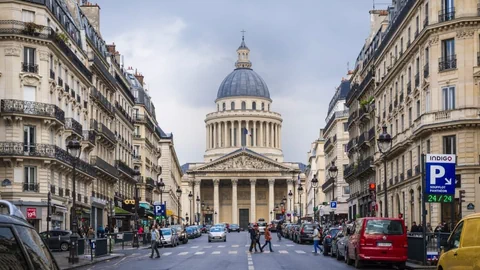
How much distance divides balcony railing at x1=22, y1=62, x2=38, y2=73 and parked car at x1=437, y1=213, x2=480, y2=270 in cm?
3787

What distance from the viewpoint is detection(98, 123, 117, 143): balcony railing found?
234ft

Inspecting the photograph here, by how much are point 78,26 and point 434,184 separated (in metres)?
42.0

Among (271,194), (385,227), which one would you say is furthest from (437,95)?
(271,194)

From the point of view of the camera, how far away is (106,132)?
73875 mm

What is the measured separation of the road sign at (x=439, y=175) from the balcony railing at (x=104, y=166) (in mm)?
42879

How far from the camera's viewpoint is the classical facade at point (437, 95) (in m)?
48.2

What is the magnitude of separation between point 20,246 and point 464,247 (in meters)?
9.84

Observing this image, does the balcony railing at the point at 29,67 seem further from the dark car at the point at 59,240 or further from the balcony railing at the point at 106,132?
the balcony railing at the point at 106,132

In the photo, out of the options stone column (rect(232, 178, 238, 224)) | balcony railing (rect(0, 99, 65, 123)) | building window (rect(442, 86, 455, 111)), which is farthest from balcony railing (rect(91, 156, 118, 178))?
stone column (rect(232, 178, 238, 224))

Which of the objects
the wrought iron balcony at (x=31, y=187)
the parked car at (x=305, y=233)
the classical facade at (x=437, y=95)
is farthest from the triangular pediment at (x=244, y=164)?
the wrought iron balcony at (x=31, y=187)

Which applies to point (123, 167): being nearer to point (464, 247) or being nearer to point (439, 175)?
point (439, 175)

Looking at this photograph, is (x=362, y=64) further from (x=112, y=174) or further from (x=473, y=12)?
(x=473, y=12)

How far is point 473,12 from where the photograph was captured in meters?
48.1

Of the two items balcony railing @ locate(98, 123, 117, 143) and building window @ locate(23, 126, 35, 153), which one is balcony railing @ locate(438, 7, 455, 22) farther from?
balcony railing @ locate(98, 123, 117, 143)
